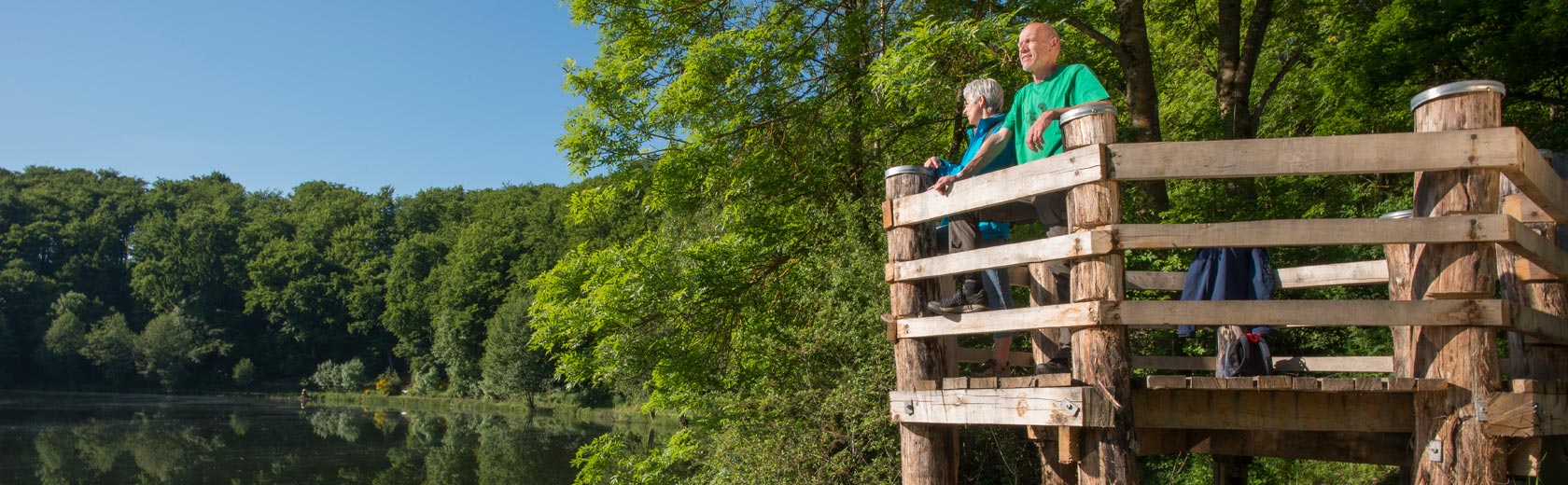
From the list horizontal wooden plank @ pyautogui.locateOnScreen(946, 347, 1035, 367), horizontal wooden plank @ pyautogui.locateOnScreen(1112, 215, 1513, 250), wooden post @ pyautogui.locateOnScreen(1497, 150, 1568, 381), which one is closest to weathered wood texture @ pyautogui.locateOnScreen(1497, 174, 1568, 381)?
wooden post @ pyautogui.locateOnScreen(1497, 150, 1568, 381)

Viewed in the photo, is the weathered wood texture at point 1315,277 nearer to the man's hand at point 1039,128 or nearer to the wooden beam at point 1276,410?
the wooden beam at point 1276,410

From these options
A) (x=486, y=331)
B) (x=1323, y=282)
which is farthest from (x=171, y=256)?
(x=1323, y=282)

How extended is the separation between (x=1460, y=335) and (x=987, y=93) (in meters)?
2.31

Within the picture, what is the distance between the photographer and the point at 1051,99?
16.4 ft

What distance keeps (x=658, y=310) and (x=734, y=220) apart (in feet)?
4.14

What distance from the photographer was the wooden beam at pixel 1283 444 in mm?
5000

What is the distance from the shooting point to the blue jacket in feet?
18.0

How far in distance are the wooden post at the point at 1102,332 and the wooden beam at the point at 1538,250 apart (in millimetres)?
1391

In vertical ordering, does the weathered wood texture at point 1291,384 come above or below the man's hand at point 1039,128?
below

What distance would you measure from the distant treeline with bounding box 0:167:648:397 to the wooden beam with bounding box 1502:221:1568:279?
52.8 meters

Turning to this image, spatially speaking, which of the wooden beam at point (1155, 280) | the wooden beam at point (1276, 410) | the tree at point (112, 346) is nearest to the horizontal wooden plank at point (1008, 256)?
the wooden beam at point (1276, 410)

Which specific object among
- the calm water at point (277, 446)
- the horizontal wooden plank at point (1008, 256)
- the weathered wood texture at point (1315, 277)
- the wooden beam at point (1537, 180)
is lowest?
the calm water at point (277, 446)

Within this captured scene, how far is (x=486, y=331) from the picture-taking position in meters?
58.0

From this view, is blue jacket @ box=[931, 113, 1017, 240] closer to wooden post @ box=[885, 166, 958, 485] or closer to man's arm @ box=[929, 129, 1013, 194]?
man's arm @ box=[929, 129, 1013, 194]
